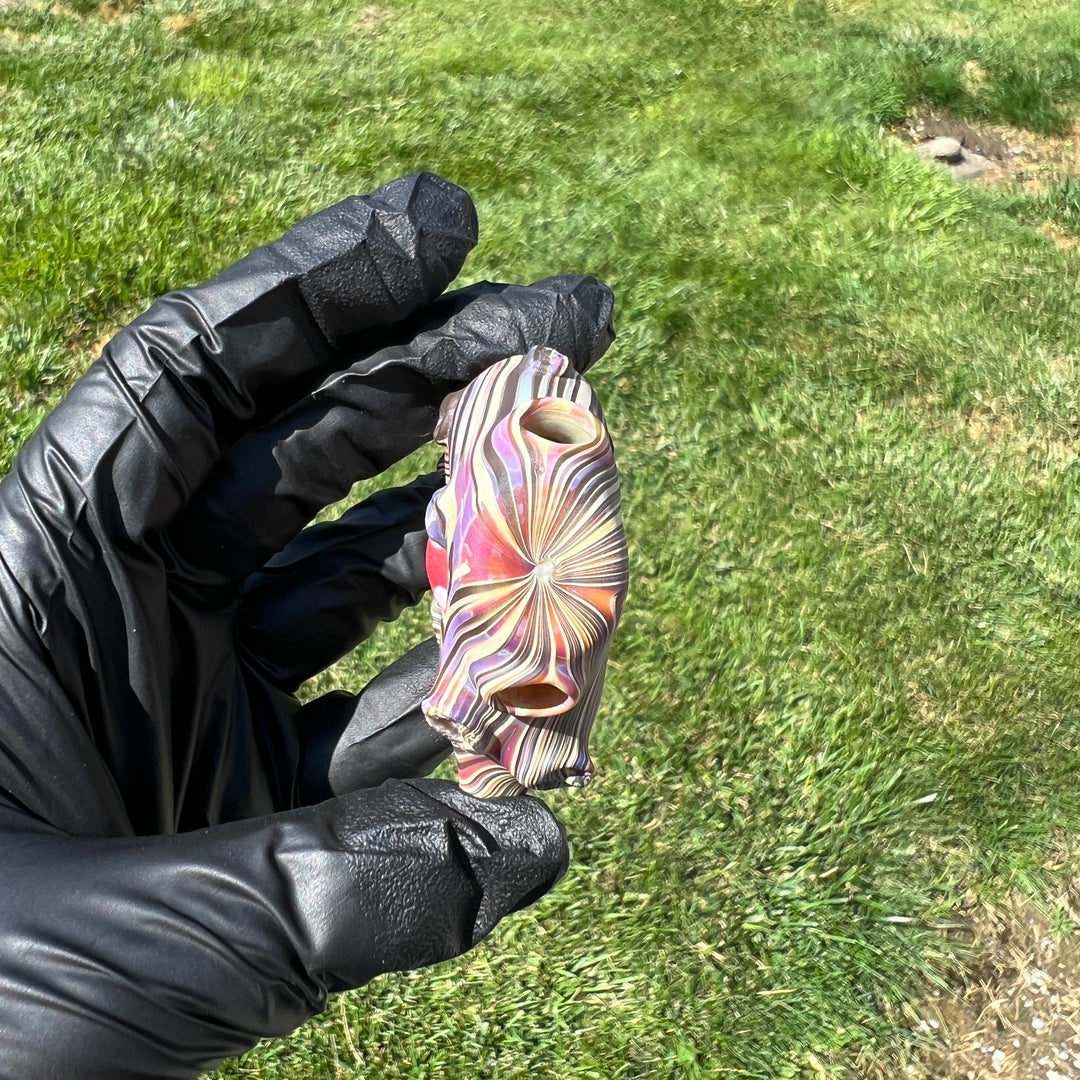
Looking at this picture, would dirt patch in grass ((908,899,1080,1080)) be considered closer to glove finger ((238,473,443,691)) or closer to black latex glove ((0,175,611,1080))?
black latex glove ((0,175,611,1080))

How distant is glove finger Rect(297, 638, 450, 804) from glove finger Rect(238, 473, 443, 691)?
0.15m

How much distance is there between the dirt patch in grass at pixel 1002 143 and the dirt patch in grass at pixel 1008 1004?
327 centimetres

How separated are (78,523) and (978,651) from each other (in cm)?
241

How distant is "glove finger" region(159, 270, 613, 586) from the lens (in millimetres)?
1956

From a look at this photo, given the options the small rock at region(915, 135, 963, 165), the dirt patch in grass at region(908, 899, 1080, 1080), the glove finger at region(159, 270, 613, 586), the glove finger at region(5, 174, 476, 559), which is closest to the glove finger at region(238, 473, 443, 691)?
the glove finger at region(159, 270, 613, 586)

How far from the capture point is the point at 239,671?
7.13 feet

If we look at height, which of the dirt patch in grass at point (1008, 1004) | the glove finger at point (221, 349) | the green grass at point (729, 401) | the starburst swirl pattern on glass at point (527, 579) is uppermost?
the glove finger at point (221, 349)

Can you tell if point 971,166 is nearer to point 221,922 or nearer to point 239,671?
point 239,671

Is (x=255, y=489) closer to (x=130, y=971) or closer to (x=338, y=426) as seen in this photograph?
(x=338, y=426)

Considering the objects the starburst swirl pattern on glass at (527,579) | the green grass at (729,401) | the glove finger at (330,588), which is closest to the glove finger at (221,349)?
the starburst swirl pattern on glass at (527,579)

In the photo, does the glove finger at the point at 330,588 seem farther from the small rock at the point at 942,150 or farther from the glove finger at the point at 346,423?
the small rock at the point at 942,150

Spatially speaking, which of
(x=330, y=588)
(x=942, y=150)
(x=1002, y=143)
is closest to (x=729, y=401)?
(x=330, y=588)

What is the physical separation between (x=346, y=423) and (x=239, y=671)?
584 millimetres

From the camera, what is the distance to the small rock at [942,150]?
4.58 metres
